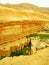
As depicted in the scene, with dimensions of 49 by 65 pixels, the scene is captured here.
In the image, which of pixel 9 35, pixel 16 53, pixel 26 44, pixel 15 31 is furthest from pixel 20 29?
pixel 16 53

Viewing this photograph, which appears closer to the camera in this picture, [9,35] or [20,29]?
[9,35]

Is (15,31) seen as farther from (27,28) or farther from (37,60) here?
(37,60)

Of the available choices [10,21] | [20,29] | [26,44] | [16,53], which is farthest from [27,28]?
[16,53]

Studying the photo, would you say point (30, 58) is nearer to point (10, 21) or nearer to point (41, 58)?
point (41, 58)

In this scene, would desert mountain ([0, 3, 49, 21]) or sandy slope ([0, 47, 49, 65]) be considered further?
desert mountain ([0, 3, 49, 21])

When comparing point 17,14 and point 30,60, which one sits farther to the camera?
point 17,14

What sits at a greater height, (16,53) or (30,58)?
(30,58)

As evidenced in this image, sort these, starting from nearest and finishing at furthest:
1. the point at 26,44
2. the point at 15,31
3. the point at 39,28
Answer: the point at 26,44
the point at 15,31
the point at 39,28

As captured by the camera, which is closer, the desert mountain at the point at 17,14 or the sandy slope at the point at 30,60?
the sandy slope at the point at 30,60

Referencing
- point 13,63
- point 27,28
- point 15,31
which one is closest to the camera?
point 13,63
